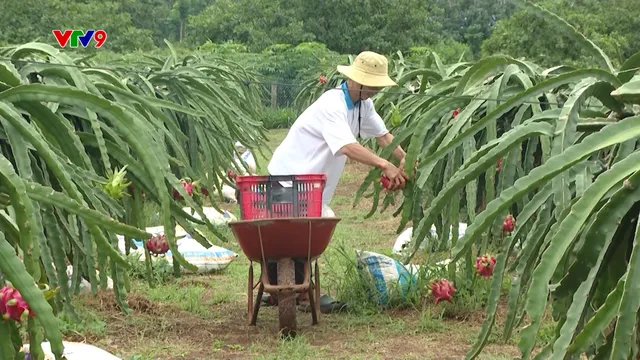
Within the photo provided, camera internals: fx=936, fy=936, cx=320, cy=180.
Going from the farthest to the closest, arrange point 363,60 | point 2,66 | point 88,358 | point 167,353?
point 363,60 < point 167,353 < point 88,358 < point 2,66

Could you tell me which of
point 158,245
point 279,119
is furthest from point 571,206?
point 279,119

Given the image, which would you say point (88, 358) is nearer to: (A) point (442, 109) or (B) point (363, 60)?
(A) point (442, 109)

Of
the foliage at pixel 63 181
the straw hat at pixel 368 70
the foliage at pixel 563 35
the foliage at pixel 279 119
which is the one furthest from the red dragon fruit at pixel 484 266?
the foliage at pixel 279 119

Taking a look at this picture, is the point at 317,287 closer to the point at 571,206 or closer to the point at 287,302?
the point at 287,302

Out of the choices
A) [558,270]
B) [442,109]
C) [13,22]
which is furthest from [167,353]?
[13,22]

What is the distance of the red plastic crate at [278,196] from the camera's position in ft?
16.1

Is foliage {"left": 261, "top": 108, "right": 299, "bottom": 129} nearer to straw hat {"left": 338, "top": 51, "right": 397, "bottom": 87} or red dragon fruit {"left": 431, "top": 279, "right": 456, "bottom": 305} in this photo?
straw hat {"left": 338, "top": 51, "right": 397, "bottom": 87}

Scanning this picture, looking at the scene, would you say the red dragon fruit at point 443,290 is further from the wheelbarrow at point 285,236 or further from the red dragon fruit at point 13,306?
the red dragon fruit at point 13,306

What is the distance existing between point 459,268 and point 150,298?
1.86 m

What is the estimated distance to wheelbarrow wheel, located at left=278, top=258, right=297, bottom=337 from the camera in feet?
16.0

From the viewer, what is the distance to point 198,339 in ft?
15.7

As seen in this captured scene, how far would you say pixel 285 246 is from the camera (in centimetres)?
486

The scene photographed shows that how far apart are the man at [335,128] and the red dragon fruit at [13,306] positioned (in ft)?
9.91

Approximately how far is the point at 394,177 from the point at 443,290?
0.70 m
